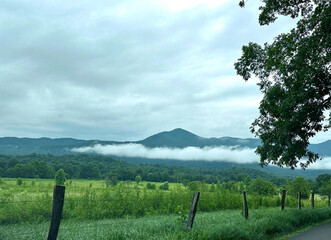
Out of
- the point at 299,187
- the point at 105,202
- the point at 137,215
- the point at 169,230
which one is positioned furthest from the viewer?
the point at 299,187

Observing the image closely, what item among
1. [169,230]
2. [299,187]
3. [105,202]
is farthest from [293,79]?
[299,187]

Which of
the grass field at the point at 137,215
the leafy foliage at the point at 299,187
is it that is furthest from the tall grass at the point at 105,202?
the leafy foliage at the point at 299,187

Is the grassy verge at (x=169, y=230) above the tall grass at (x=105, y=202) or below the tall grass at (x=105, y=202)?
above

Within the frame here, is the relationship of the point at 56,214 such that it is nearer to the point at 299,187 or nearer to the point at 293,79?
the point at 293,79

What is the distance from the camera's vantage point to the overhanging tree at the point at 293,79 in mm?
13016

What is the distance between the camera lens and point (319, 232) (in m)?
13.0

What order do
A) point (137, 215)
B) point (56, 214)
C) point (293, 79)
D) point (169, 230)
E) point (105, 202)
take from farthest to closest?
point (137, 215)
point (105, 202)
point (293, 79)
point (169, 230)
point (56, 214)

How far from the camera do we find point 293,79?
14.1 metres

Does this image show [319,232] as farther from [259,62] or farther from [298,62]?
[259,62]

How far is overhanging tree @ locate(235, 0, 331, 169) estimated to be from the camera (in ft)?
42.7

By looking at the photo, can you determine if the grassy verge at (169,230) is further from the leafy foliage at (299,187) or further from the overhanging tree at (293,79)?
the leafy foliage at (299,187)

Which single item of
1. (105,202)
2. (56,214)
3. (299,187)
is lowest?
(299,187)

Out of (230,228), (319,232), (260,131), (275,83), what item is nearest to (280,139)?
(260,131)

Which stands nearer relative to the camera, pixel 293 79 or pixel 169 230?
pixel 169 230
